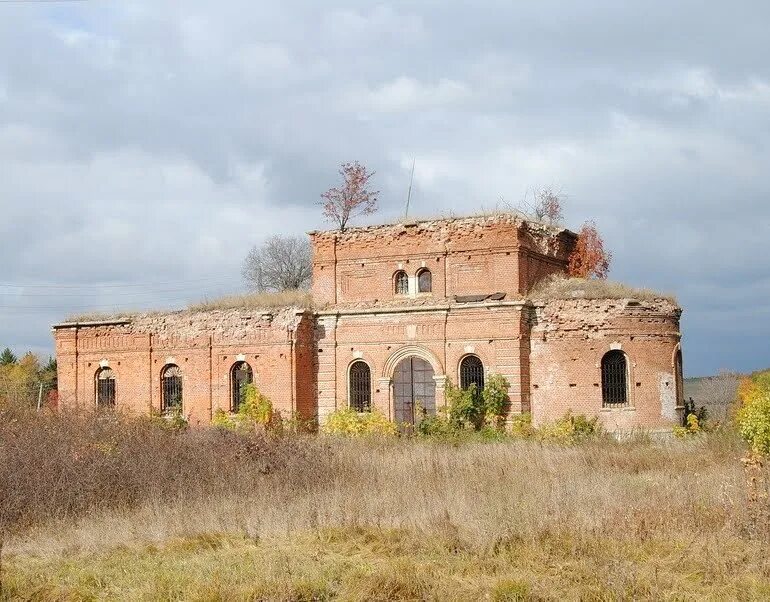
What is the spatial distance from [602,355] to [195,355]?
12.7 meters

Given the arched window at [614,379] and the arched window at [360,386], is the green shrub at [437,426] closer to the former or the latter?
the arched window at [360,386]

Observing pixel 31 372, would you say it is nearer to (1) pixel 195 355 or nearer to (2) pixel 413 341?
(1) pixel 195 355

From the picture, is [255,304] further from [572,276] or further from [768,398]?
[768,398]

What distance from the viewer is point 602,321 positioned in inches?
989

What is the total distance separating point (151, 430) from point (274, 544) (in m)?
5.85

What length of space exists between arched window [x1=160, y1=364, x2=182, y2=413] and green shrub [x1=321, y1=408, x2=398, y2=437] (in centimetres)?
544

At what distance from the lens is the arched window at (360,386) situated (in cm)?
2708

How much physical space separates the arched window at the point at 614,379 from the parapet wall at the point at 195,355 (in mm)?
8676

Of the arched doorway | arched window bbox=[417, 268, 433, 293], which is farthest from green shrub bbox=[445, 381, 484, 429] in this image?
arched window bbox=[417, 268, 433, 293]

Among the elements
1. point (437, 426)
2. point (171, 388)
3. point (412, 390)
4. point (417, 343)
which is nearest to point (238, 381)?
point (171, 388)

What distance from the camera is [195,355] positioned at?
94.7 feet

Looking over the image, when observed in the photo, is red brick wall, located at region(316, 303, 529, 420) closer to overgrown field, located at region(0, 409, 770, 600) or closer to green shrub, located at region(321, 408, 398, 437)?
green shrub, located at region(321, 408, 398, 437)

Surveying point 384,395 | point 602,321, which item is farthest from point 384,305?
point 602,321

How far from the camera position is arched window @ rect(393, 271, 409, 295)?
90.5ft
